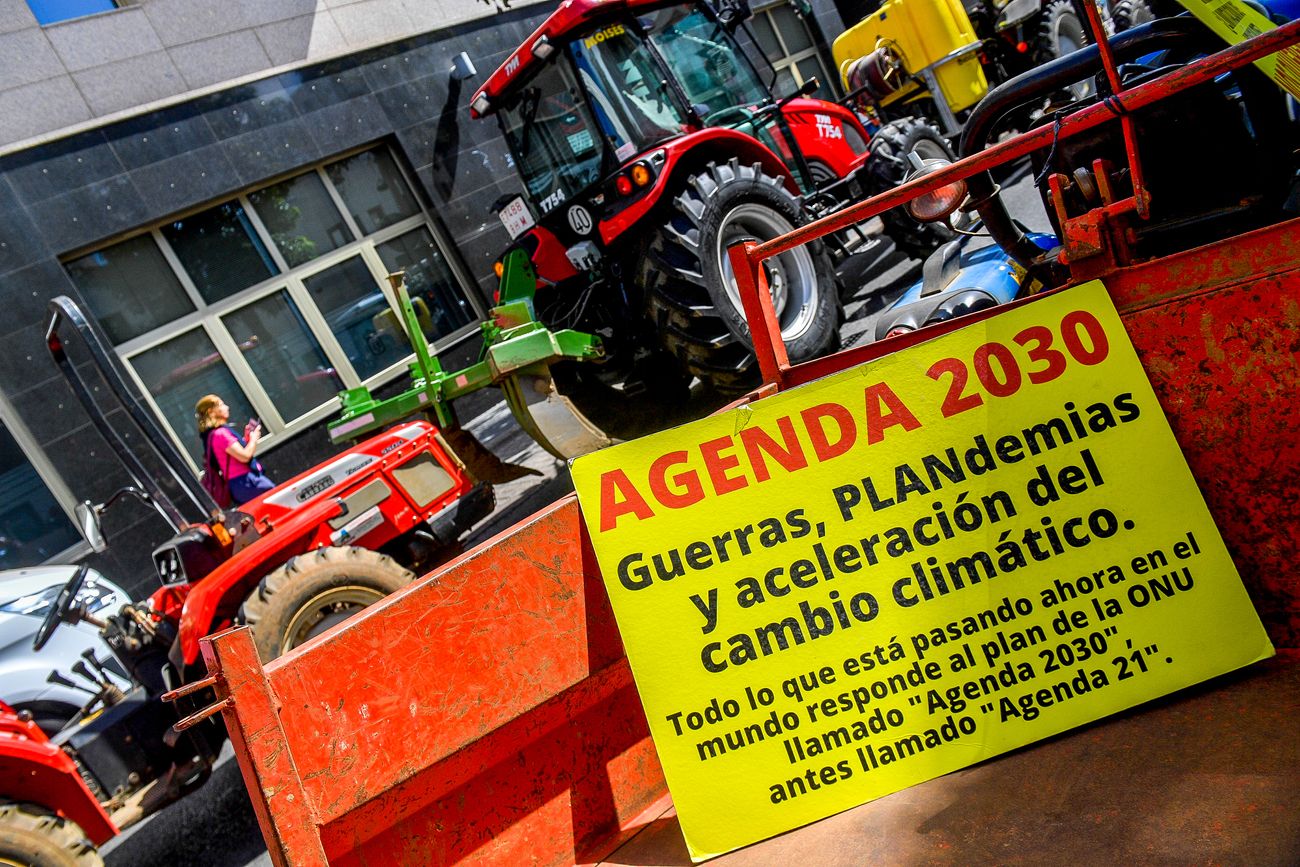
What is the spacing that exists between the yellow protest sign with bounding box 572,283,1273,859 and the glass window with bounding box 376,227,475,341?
824 centimetres

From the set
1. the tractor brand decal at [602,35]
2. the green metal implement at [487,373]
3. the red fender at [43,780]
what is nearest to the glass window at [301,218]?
the green metal implement at [487,373]

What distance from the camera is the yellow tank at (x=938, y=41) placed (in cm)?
955

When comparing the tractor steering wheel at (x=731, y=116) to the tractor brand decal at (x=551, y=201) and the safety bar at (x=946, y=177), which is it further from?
the safety bar at (x=946, y=177)

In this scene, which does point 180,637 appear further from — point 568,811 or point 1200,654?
point 1200,654

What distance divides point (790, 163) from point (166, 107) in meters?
5.63

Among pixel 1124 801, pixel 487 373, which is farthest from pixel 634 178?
pixel 1124 801

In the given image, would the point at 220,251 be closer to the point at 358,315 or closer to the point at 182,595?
the point at 358,315

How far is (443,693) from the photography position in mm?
2127

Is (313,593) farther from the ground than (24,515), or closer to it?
closer to it

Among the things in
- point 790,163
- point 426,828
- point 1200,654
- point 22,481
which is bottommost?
point 1200,654

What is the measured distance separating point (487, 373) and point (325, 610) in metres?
1.74

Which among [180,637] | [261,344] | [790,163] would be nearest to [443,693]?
[180,637]

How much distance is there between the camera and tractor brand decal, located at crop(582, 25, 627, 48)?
590cm

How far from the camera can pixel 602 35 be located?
5938mm
